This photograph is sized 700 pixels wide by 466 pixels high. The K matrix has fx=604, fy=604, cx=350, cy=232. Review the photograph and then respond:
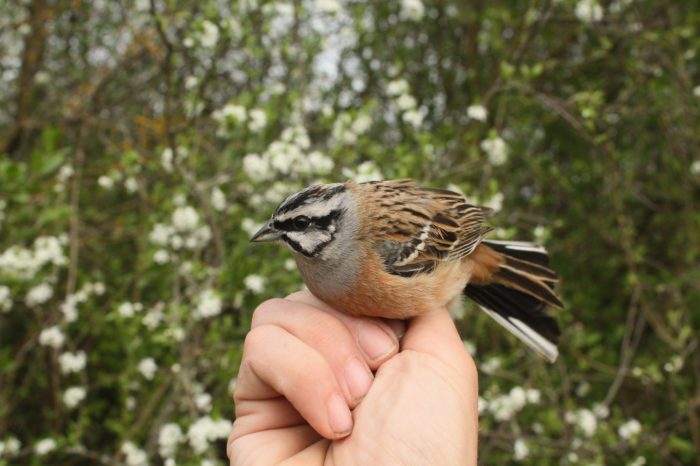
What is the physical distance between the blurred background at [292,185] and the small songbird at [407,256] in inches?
17.6

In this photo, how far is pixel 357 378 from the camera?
6.07 ft

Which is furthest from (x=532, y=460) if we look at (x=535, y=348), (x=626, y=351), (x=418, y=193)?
(x=418, y=193)

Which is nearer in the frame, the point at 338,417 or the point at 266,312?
the point at 338,417

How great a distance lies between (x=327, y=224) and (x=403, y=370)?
1.99 ft

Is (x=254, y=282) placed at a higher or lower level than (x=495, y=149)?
lower

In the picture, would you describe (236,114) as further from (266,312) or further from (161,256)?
(266,312)

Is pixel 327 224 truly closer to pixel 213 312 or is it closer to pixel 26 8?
pixel 213 312

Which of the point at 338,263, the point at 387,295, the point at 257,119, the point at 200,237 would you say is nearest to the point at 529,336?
the point at 387,295

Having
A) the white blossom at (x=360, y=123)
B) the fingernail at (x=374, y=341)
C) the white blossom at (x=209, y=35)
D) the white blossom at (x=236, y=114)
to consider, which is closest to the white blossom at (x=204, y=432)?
the fingernail at (x=374, y=341)

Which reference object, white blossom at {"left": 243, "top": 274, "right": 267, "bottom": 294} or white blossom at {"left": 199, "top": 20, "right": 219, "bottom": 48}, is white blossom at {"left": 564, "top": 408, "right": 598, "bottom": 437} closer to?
white blossom at {"left": 243, "top": 274, "right": 267, "bottom": 294}

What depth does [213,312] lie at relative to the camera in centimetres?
268

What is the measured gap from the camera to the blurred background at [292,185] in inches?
120

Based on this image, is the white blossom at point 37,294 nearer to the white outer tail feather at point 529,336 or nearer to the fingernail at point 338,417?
the fingernail at point 338,417

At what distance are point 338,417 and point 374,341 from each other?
33cm
